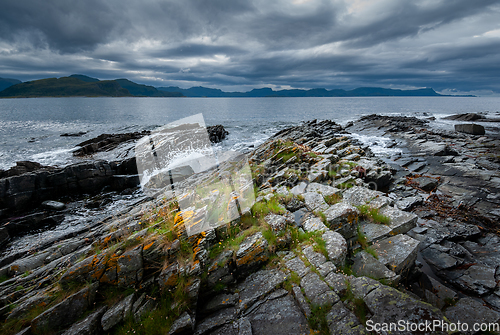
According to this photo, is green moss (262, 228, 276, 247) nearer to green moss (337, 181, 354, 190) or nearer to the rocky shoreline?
the rocky shoreline

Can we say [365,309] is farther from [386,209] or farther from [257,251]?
[386,209]

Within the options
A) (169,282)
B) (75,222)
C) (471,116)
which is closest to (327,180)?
(169,282)

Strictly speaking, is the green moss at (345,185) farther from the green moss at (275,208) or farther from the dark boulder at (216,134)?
the dark boulder at (216,134)

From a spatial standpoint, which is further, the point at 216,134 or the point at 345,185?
the point at 216,134

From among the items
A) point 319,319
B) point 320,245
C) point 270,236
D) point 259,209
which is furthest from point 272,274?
point 259,209

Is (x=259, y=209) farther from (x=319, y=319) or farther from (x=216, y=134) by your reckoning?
(x=216, y=134)

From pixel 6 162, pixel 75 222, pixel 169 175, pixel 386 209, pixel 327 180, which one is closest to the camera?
pixel 386 209

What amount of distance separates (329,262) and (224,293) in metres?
3.73

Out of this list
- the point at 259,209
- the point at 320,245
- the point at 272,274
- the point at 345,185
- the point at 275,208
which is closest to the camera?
the point at 272,274

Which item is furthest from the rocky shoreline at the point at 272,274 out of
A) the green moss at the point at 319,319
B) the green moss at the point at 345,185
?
the green moss at the point at 345,185

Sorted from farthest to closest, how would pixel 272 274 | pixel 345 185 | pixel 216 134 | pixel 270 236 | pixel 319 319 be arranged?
pixel 216 134 < pixel 345 185 < pixel 270 236 < pixel 272 274 < pixel 319 319

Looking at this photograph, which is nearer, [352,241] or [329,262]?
[329,262]

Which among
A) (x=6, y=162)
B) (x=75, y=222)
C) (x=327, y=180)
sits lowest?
(x=75, y=222)

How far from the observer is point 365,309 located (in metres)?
5.43
